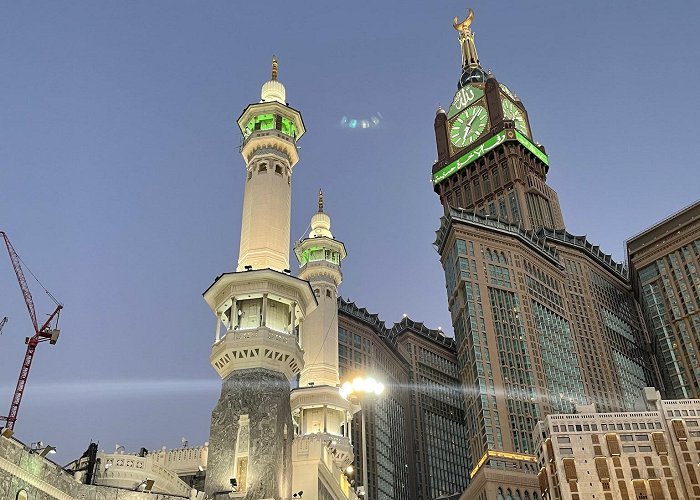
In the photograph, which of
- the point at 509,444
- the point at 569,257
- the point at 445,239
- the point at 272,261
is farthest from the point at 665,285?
the point at 272,261

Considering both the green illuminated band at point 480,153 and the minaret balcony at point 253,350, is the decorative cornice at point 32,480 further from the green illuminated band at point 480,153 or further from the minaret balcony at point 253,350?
the green illuminated band at point 480,153

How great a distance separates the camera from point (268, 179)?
144 feet

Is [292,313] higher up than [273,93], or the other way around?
[273,93]

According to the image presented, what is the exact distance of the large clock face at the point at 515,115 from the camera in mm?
172000

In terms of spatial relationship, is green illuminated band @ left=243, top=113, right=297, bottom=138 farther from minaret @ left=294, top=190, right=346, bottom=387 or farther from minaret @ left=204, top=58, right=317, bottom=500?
minaret @ left=294, top=190, right=346, bottom=387

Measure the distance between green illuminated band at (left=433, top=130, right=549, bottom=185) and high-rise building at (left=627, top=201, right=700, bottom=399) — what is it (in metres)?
32.7

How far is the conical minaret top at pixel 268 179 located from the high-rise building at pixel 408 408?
9322 centimetres

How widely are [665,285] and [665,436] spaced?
210 feet

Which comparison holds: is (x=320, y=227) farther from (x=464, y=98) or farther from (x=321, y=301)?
(x=464, y=98)

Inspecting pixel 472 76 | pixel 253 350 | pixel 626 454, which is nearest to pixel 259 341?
pixel 253 350

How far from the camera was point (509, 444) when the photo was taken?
114m

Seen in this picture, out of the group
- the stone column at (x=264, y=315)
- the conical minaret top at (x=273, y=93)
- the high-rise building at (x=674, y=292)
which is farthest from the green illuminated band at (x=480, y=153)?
the stone column at (x=264, y=315)

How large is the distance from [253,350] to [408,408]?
434ft

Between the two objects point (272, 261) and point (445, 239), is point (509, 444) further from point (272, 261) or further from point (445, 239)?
point (272, 261)
